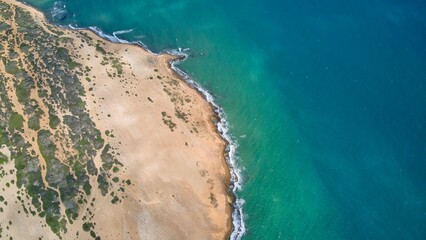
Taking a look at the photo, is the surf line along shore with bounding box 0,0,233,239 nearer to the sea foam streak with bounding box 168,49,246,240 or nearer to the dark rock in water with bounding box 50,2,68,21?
the sea foam streak with bounding box 168,49,246,240

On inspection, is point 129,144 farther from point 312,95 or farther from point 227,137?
point 312,95

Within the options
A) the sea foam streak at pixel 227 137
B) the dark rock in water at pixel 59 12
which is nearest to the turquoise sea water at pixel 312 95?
the dark rock in water at pixel 59 12

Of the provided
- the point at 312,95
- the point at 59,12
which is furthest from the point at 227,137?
the point at 59,12

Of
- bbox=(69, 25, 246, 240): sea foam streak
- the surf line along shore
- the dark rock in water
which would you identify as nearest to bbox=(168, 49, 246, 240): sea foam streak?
bbox=(69, 25, 246, 240): sea foam streak

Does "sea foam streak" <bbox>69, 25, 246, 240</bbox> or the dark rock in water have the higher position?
"sea foam streak" <bbox>69, 25, 246, 240</bbox>

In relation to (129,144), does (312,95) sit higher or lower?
higher

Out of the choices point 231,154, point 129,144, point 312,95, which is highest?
point 312,95

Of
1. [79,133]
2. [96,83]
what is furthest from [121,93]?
[79,133]

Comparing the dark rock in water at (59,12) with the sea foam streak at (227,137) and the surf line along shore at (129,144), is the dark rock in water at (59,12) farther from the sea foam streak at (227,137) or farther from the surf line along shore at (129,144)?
the surf line along shore at (129,144)
